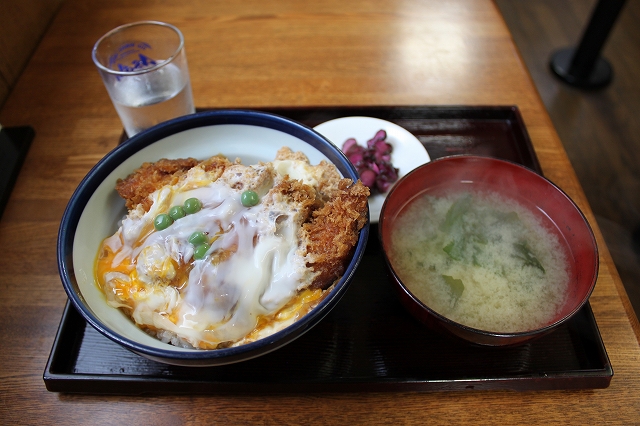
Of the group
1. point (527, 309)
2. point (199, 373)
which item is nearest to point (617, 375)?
point (527, 309)

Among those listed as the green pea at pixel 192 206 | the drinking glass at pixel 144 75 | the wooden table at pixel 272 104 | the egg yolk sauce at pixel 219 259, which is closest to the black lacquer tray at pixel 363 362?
the wooden table at pixel 272 104

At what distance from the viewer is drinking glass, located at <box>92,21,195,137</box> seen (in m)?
1.62

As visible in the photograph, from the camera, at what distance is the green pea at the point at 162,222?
46.3 inches

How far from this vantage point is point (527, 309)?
122 cm

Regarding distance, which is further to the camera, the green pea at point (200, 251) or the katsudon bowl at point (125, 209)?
the green pea at point (200, 251)

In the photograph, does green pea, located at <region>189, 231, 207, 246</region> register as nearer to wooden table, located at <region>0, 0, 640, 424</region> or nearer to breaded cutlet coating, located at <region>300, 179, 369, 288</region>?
breaded cutlet coating, located at <region>300, 179, 369, 288</region>

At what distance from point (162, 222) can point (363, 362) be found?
2.16 feet

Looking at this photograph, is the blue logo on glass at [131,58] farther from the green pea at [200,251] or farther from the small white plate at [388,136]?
the green pea at [200,251]

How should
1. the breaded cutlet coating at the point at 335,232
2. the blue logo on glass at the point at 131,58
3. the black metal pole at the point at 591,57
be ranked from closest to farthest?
the breaded cutlet coating at the point at 335,232, the blue logo on glass at the point at 131,58, the black metal pole at the point at 591,57

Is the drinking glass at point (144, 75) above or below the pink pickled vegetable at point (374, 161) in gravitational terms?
above

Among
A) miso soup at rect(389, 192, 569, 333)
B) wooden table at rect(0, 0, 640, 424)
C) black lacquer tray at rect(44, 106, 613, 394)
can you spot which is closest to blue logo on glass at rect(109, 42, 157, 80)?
wooden table at rect(0, 0, 640, 424)

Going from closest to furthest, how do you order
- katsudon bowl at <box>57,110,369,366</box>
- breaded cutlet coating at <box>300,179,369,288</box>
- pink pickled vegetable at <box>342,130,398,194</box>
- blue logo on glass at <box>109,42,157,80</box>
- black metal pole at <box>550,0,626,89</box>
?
katsudon bowl at <box>57,110,369,366</box> → breaded cutlet coating at <box>300,179,369,288</box> → pink pickled vegetable at <box>342,130,398,194</box> → blue logo on glass at <box>109,42,157,80</box> → black metal pole at <box>550,0,626,89</box>

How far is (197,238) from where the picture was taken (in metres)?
1.13

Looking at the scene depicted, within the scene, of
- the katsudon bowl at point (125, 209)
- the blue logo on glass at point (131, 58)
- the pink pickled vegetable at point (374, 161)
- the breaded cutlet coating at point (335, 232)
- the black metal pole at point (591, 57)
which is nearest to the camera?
the katsudon bowl at point (125, 209)
